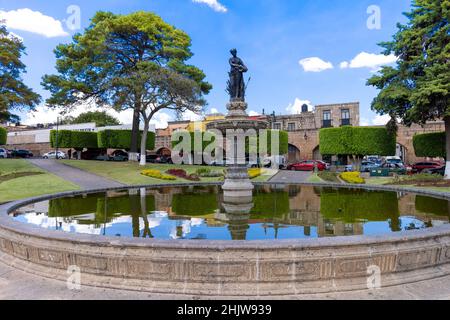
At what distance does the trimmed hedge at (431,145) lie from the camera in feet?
Answer: 92.1

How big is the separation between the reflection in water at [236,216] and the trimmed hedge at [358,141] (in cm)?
2023

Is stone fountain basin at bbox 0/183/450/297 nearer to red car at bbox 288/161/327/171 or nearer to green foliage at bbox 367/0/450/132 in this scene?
green foliage at bbox 367/0/450/132

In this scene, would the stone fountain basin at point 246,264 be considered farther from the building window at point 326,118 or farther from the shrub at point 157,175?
the building window at point 326,118

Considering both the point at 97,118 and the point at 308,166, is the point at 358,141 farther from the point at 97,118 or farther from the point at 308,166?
the point at 97,118

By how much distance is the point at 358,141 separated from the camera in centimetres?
3219

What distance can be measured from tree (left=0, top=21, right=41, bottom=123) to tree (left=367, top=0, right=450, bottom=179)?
2870 centimetres

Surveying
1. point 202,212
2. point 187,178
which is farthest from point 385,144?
point 202,212

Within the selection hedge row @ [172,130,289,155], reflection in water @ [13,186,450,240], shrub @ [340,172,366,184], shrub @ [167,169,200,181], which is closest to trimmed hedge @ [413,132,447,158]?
shrub @ [340,172,366,184]

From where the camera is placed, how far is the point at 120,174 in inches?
1031

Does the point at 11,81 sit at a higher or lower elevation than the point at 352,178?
higher

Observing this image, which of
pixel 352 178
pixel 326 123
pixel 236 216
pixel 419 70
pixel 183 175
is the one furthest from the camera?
pixel 326 123

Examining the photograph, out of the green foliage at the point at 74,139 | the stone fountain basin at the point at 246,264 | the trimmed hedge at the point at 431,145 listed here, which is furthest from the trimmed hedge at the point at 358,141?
the green foliage at the point at 74,139

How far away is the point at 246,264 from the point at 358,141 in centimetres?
3036

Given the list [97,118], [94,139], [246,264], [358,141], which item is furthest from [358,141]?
[97,118]
